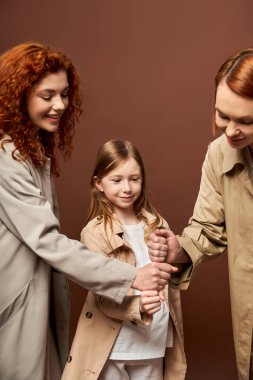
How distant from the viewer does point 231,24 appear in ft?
9.76

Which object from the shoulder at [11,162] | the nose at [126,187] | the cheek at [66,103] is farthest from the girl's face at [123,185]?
the shoulder at [11,162]

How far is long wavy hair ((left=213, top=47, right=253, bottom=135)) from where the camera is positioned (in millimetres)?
1686

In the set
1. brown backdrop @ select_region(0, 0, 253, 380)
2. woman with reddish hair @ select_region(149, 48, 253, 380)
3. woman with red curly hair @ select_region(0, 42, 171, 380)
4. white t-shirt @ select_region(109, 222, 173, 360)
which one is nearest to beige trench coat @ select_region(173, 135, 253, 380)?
woman with reddish hair @ select_region(149, 48, 253, 380)

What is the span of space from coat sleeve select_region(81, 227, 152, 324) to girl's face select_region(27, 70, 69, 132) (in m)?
0.41

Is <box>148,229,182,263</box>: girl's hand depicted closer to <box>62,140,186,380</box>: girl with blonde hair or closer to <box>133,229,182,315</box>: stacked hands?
<box>133,229,182,315</box>: stacked hands

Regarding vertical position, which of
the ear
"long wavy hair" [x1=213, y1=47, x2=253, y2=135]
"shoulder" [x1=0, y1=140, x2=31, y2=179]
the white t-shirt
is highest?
"long wavy hair" [x1=213, y1=47, x2=253, y2=135]

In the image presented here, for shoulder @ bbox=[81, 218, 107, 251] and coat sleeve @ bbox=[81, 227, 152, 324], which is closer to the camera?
coat sleeve @ bbox=[81, 227, 152, 324]

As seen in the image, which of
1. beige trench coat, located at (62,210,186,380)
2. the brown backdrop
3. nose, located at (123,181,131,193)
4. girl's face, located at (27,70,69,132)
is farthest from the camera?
the brown backdrop

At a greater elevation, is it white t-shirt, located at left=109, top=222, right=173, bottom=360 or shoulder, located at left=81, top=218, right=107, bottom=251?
shoulder, located at left=81, top=218, right=107, bottom=251

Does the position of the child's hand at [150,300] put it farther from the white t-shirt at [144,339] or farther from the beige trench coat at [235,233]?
the white t-shirt at [144,339]

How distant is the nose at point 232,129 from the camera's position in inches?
68.1

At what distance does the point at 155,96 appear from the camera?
9.99ft

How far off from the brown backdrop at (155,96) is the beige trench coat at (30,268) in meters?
1.14

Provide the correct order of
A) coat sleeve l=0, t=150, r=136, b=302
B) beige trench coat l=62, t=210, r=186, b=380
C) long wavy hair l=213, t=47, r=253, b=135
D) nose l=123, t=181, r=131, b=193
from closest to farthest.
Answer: long wavy hair l=213, t=47, r=253, b=135, coat sleeve l=0, t=150, r=136, b=302, beige trench coat l=62, t=210, r=186, b=380, nose l=123, t=181, r=131, b=193
